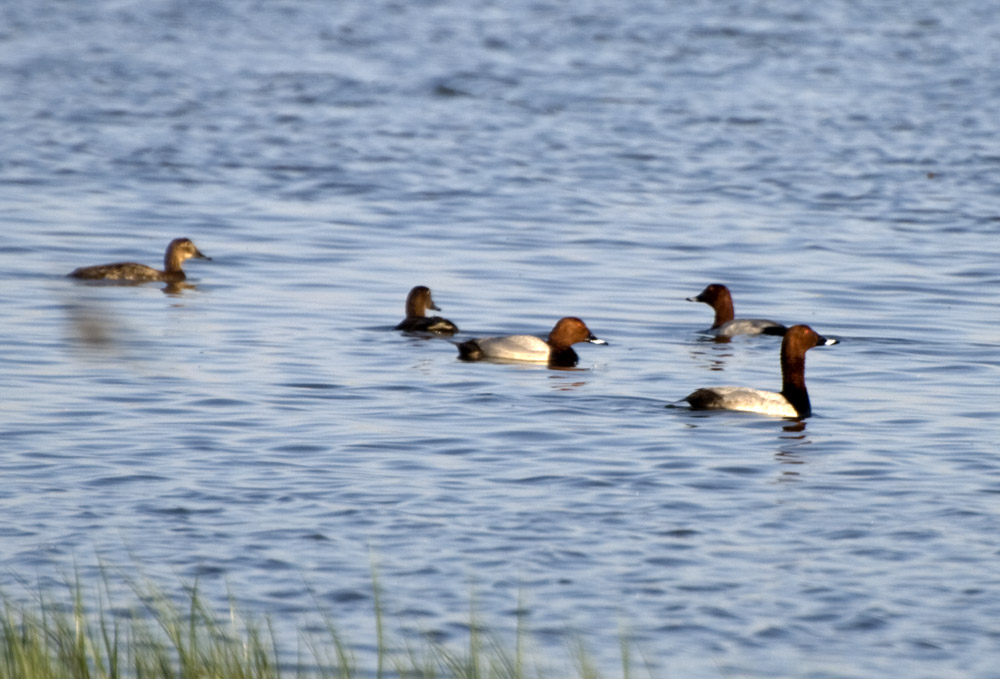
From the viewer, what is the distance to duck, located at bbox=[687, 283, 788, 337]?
1529 cm

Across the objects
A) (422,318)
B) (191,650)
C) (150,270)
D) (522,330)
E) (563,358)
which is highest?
(150,270)

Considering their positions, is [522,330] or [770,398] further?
[522,330]

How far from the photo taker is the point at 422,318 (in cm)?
1499

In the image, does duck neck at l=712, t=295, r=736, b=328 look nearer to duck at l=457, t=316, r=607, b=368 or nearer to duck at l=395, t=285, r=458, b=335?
duck at l=457, t=316, r=607, b=368

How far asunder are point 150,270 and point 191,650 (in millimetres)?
11622

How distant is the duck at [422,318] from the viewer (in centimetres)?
1487

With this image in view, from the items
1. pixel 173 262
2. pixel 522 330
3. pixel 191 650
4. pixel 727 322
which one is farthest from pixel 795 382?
pixel 173 262

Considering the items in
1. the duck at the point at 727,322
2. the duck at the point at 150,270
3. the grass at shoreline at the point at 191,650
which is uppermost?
the duck at the point at 150,270

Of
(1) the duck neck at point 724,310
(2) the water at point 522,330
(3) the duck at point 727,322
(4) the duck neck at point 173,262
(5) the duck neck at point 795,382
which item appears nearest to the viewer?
(2) the water at point 522,330

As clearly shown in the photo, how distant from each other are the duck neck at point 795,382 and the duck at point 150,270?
22.8 ft

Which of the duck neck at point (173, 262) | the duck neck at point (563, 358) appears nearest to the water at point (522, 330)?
the duck neck at point (563, 358)

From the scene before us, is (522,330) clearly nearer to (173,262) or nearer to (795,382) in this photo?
(795,382)

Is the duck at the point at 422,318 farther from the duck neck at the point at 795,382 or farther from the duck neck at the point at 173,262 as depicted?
the duck neck at the point at 173,262

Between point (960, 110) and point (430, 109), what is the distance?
8.72m
